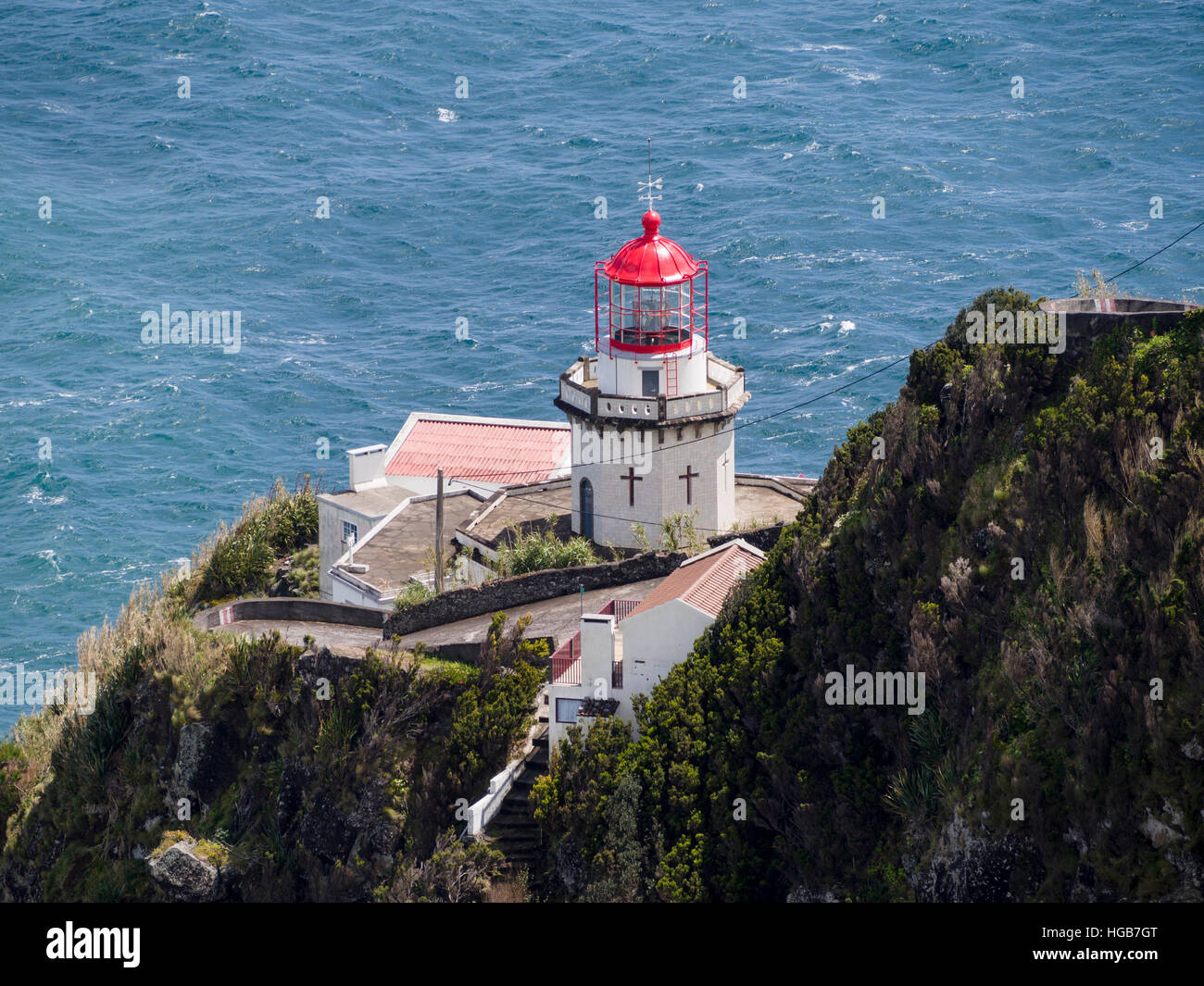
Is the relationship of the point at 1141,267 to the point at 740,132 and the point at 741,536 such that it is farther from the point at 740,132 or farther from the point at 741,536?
the point at 741,536

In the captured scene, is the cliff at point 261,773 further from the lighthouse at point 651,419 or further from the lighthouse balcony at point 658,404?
the lighthouse balcony at point 658,404

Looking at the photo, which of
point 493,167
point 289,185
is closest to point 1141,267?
point 493,167

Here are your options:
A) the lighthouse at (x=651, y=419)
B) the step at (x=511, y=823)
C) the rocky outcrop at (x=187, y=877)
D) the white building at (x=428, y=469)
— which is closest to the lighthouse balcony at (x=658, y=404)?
the lighthouse at (x=651, y=419)

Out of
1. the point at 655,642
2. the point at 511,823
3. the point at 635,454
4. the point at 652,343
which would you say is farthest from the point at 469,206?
the point at 511,823

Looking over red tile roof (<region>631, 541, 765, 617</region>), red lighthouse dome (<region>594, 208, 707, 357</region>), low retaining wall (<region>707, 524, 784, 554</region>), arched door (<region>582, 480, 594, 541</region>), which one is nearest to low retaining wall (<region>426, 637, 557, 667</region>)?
red tile roof (<region>631, 541, 765, 617</region>)

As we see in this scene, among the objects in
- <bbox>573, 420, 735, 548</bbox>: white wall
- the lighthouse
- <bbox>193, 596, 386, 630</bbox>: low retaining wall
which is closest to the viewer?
<bbox>193, 596, 386, 630</bbox>: low retaining wall

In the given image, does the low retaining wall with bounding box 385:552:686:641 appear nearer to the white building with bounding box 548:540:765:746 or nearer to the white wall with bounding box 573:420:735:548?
the white wall with bounding box 573:420:735:548
